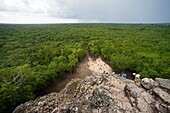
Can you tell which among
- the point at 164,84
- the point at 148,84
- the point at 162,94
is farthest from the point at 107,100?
the point at 164,84

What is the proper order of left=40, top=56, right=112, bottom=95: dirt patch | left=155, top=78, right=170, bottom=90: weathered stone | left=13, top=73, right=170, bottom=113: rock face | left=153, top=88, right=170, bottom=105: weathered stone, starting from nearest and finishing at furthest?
left=153, top=88, right=170, bottom=105: weathered stone
left=13, top=73, right=170, bottom=113: rock face
left=155, top=78, right=170, bottom=90: weathered stone
left=40, top=56, right=112, bottom=95: dirt patch

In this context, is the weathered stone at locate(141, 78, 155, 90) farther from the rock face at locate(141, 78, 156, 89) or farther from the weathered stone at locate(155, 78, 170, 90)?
the weathered stone at locate(155, 78, 170, 90)

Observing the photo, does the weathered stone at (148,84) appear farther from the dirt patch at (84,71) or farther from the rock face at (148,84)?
the dirt patch at (84,71)

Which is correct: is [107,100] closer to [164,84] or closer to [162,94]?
[162,94]

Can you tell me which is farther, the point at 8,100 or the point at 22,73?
the point at 22,73

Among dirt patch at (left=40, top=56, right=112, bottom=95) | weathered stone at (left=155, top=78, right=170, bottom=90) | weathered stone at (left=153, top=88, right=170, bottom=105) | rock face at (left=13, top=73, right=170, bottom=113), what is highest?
weathered stone at (left=155, top=78, right=170, bottom=90)

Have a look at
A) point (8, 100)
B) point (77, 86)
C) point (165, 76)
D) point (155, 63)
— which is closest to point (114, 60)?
point (155, 63)

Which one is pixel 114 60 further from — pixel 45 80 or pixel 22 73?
pixel 22 73

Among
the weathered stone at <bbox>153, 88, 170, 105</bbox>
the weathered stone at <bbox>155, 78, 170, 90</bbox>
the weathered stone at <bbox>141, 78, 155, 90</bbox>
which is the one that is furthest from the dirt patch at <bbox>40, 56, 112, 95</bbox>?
the weathered stone at <bbox>153, 88, 170, 105</bbox>

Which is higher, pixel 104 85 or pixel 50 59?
pixel 104 85
